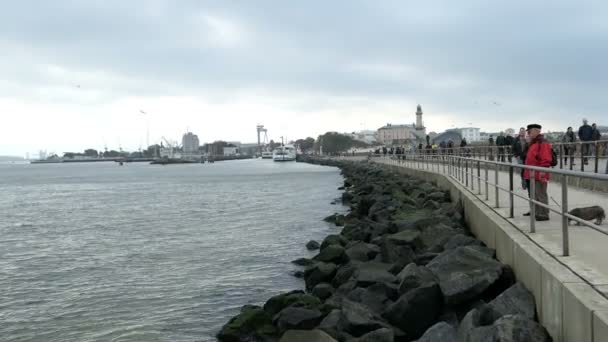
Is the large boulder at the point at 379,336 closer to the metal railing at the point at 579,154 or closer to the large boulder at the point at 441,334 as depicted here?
the large boulder at the point at 441,334

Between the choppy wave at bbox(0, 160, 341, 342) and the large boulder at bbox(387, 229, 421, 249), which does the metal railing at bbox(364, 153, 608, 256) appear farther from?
the choppy wave at bbox(0, 160, 341, 342)

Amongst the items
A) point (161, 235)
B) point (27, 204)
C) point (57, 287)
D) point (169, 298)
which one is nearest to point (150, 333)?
point (169, 298)

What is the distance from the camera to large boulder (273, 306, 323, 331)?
335 inches

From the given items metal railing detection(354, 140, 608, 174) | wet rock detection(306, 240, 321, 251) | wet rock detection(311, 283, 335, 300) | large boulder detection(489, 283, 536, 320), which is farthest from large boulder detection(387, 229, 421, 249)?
wet rock detection(306, 240, 321, 251)

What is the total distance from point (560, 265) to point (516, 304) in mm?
759

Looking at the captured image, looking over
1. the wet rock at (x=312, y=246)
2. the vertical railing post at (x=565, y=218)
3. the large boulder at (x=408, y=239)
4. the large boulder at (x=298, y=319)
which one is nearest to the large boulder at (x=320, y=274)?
the large boulder at (x=408, y=239)

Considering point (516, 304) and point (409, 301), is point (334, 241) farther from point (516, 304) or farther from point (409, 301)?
point (516, 304)

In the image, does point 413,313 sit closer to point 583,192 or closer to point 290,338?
point 290,338

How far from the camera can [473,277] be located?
744 centimetres

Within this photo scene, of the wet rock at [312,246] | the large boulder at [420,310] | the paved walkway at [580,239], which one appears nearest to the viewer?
the paved walkway at [580,239]

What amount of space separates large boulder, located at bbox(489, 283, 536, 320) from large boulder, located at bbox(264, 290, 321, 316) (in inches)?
144

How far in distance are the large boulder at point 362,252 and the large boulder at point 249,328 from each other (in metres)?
3.50

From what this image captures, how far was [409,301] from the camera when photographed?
7.58m

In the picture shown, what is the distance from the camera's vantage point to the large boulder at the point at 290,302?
9.48m
